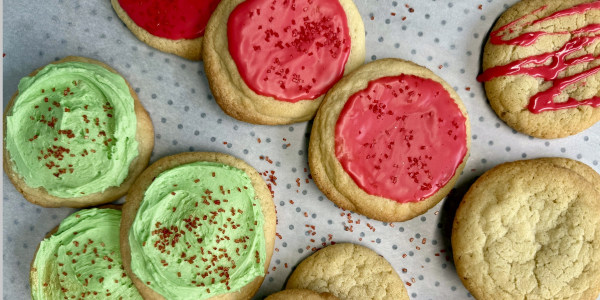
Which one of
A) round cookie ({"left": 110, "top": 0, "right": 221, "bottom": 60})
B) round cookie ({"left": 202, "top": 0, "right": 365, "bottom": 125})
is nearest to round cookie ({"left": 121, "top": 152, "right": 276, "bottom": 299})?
round cookie ({"left": 202, "top": 0, "right": 365, "bottom": 125})

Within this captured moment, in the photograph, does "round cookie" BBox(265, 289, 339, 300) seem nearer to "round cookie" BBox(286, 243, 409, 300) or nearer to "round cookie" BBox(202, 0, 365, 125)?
"round cookie" BBox(286, 243, 409, 300)

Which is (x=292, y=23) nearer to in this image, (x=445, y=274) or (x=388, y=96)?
(x=388, y=96)

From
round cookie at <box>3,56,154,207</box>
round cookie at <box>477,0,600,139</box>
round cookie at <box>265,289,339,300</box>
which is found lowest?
round cookie at <box>265,289,339,300</box>

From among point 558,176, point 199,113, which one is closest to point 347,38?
point 199,113

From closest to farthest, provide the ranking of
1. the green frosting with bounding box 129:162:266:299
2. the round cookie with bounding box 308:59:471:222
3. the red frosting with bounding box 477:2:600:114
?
1. the green frosting with bounding box 129:162:266:299
2. the round cookie with bounding box 308:59:471:222
3. the red frosting with bounding box 477:2:600:114

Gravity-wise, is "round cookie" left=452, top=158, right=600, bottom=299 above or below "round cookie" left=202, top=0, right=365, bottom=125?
below

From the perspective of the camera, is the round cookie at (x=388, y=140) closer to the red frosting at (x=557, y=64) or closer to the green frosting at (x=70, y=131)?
the red frosting at (x=557, y=64)
